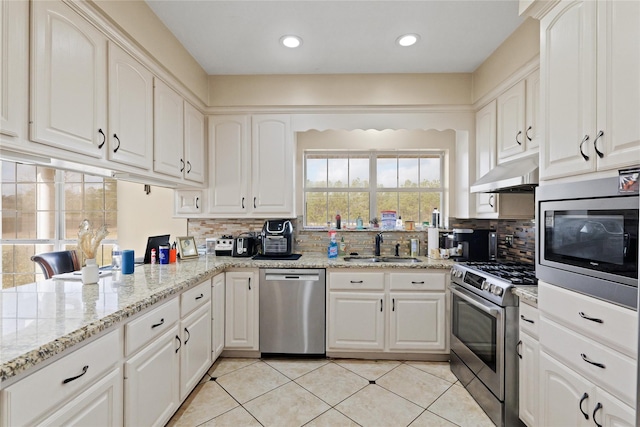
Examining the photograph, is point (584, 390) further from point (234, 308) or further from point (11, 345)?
point (234, 308)

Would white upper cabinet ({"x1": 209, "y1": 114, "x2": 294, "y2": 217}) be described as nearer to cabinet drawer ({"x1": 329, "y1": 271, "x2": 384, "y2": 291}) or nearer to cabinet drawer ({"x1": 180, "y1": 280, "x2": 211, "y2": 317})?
cabinet drawer ({"x1": 329, "y1": 271, "x2": 384, "y2": 291})

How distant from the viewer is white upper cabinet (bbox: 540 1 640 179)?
3.63 feet

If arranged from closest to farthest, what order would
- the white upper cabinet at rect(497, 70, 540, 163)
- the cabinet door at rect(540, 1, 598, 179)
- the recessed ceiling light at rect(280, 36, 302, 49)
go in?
Answer: the cabinet door at rect(540, 1, 598, 179), the white upper cabinet at rect(497, 70, 540, 163), the recessed ceiling light at rect(280, 36, 302, 49)

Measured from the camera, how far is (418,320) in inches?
104

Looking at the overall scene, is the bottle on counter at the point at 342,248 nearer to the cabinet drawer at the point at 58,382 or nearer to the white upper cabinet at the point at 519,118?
the white upper cabinet at the point at 519,118

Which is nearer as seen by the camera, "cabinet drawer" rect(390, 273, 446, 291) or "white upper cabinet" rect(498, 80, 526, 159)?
"white upper cabinet" rect(498, 80, 526, 159)

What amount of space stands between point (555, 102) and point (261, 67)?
2.37 meters

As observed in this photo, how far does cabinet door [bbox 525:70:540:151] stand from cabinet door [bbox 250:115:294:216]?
200 cm

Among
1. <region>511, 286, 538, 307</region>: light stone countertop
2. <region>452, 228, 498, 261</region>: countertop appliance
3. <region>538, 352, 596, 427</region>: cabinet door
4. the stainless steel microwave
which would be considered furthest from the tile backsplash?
<region>538, 352, 596, 427</region>: cabinet door

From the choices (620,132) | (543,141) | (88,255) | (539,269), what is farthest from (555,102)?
(88,255)

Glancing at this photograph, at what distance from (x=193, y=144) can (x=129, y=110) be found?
90 cm

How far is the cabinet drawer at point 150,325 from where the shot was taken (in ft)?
4.61

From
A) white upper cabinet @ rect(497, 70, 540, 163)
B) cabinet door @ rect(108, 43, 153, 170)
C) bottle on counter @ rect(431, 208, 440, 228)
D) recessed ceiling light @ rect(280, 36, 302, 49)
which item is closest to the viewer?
cabinet door @ rect(108, 43, 153, 170)

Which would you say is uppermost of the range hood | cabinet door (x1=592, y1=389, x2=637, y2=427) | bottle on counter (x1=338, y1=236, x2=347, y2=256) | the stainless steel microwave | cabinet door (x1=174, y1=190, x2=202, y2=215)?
the range hood
